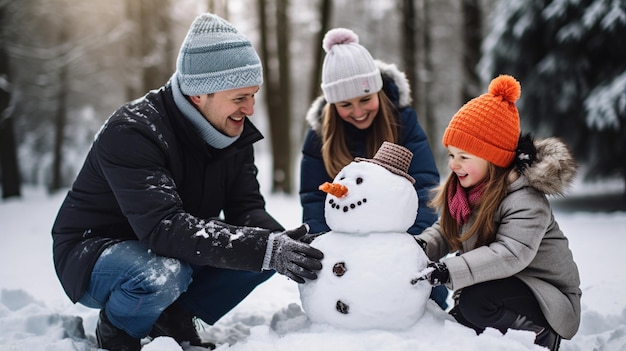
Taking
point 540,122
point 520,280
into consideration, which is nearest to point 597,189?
point 540,122

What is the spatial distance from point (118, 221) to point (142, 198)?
0.39 m

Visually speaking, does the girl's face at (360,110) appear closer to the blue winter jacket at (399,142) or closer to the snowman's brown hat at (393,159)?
the blue winter jacket at (399,142)

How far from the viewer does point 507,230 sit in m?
2.07

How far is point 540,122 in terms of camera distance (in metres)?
6.47

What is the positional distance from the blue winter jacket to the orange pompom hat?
74 cm

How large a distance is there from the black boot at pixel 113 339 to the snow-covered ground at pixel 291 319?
0.36 feet

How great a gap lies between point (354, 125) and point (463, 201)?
41.3 inches

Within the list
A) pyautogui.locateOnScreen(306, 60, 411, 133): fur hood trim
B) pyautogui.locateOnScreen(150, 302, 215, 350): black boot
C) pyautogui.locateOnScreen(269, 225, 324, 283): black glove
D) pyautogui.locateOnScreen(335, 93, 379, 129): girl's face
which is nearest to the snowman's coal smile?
pyautogui.locateOnScreen(269, 225, 324, 283): black glove

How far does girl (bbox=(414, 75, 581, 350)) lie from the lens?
6.68 ft

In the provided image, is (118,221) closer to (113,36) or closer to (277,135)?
(277,135)

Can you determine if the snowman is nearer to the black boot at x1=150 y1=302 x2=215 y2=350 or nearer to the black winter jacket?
the black winter jacket

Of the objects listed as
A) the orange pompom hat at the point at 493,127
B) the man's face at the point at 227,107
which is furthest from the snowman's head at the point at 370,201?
the man's face at the point at 227,107

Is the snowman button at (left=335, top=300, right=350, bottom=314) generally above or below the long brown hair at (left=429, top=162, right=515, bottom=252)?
below

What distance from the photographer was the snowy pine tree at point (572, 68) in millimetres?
5574
